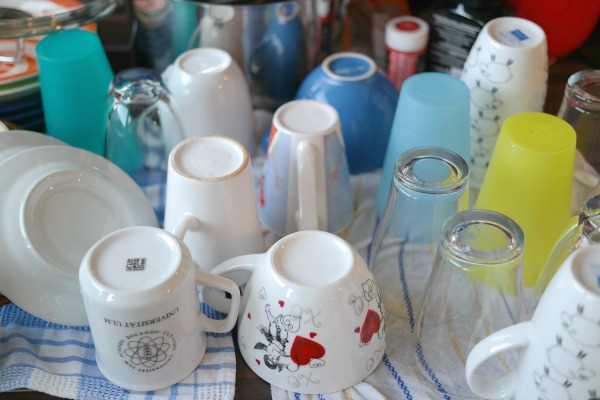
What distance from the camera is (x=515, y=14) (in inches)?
31.4

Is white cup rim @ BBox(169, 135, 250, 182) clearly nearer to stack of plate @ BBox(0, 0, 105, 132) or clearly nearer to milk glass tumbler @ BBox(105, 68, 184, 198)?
milk glass tumbler @ BBox(105, 68, 184, 198)

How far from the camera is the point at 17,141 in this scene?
0.61 meters

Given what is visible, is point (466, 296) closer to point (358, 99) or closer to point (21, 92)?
point (358, 99)

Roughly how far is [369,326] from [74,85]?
1.24 feet

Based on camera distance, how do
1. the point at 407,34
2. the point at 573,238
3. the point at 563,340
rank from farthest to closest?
1. the point at 407,34
2. the point at 573,238
3. the point at 563,340

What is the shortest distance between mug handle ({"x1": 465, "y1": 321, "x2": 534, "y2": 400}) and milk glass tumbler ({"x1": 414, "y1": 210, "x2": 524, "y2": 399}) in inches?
1.4

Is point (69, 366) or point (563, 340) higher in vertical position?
point (563, 340)

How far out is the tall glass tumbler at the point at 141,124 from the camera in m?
0.69

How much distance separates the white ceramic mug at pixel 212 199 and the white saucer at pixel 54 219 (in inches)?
2.4

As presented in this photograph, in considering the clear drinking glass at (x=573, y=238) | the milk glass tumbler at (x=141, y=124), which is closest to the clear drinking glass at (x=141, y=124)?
the milk glass tumbler at (x=141, y=124)

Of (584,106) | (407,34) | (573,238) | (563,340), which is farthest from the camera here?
(407,34)

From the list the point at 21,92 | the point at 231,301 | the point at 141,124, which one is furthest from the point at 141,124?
the point at 231,301

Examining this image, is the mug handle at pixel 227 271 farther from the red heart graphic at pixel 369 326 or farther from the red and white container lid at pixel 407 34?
the red and white container lid at pixel 407 34

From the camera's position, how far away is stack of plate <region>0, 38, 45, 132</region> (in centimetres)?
71
